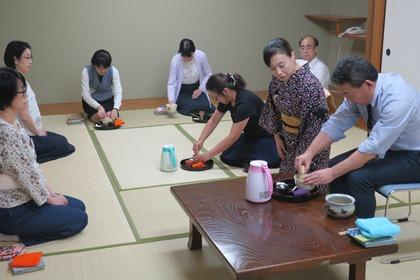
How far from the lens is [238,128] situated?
3.74m

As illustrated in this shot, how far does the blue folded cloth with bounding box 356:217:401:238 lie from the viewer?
79.7 inches

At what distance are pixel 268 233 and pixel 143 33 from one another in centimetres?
455

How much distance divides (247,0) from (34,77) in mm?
2750

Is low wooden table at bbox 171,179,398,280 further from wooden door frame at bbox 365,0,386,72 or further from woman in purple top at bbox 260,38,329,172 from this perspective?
wooden door frame at bbox 365,0,386,72

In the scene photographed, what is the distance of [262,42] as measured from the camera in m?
6.71

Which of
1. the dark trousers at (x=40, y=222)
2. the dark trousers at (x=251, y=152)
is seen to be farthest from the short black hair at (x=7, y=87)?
the dark trousers at (x=251, y=152)

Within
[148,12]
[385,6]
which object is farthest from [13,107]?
[148,12]

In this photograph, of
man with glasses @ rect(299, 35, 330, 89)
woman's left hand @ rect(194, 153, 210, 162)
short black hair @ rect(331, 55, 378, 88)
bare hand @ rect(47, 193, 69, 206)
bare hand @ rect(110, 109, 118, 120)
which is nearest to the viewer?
short black hair @ rect(331, 55, 378, 88)

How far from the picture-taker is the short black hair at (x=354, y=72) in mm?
2447

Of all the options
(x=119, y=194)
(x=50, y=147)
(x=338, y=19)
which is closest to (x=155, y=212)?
(x=119, y=194)

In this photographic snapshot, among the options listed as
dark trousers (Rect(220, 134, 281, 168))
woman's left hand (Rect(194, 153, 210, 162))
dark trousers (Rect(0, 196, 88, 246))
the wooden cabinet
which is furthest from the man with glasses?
dark trousers (Rect(0, 196, 88, 246))

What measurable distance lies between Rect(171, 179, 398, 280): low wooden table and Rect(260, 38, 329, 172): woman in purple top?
0.64m

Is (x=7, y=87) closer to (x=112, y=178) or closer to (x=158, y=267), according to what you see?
(x=158, y=267)

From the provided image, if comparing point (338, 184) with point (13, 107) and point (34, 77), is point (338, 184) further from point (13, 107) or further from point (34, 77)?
point (34, 77)
